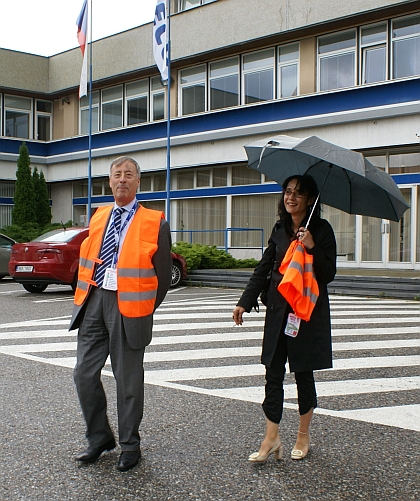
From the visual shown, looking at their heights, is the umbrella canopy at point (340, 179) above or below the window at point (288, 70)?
below

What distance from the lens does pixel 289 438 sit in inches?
189

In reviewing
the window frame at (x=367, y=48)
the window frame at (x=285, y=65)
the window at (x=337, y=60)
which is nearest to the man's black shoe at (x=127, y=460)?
the window frame at (x=367, y=48)

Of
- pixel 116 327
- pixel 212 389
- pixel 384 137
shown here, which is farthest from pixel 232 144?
pixel 116 327

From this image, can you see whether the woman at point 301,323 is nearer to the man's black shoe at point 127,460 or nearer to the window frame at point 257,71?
the man's black shoe at point 127,460

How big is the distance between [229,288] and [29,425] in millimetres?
13140

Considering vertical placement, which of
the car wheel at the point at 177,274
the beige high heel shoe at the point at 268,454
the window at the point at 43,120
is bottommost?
the beige high heel shoe at the point at 268,454

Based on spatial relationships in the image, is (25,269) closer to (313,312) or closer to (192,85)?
(313,312)

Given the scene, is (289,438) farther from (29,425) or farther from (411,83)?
(411,83)

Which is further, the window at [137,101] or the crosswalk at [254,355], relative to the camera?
the window at [137,101]

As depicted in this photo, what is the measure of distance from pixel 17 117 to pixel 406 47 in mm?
18534

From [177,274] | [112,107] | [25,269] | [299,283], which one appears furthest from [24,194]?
[299,283]

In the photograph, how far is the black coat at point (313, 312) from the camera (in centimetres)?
431

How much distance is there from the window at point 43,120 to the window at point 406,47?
17.7 m

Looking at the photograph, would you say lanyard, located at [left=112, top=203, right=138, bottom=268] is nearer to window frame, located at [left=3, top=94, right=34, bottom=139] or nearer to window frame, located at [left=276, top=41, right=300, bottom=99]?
window frame, located at [left=276, top=41, right=300, bottom=99]
